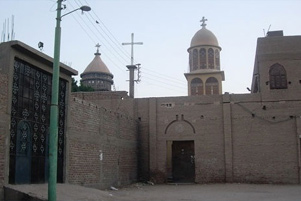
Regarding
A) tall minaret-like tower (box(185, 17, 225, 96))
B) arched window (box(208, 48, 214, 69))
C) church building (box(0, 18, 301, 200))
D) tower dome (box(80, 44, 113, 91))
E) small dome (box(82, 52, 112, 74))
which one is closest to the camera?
church building (box(0, 18, 301, 200))

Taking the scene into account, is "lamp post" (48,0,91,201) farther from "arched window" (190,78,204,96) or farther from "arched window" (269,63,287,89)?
"arched window" (190,78,204,96)

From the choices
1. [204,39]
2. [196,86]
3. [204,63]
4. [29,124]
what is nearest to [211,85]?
[196,86]

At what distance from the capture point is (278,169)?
82.8 feet

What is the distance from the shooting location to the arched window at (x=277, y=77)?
1022 inches

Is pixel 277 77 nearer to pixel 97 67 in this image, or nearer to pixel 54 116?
pixel 54 116

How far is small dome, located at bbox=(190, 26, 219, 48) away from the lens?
42.8 meters

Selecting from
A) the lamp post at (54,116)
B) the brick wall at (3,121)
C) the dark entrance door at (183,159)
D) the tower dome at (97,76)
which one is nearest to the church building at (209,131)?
the dark entrance door at (183,159)

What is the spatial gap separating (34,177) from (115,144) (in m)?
8.70

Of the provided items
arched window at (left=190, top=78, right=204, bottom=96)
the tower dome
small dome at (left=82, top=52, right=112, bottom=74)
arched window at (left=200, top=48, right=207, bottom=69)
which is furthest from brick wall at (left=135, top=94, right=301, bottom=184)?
small dome at (left=82, top=52, right=112, bottom=74)

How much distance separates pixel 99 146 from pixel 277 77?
1234 cm

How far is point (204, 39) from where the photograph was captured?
1689 inches

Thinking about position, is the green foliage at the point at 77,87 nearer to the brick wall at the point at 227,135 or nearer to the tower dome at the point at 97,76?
the tower dome at the point at 97,76

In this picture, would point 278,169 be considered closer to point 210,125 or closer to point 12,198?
point 210,125

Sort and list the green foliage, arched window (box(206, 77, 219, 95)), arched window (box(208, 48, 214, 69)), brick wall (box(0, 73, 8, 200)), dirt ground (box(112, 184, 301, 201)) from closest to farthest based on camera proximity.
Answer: brick wall (box(0, 73, 8, 200))
dirt ground (box(112, 184, 301, 201))
the green foliage
arched window (box(208, 48, 214, 69))
arched window (box(206, 77, 219, 95))
